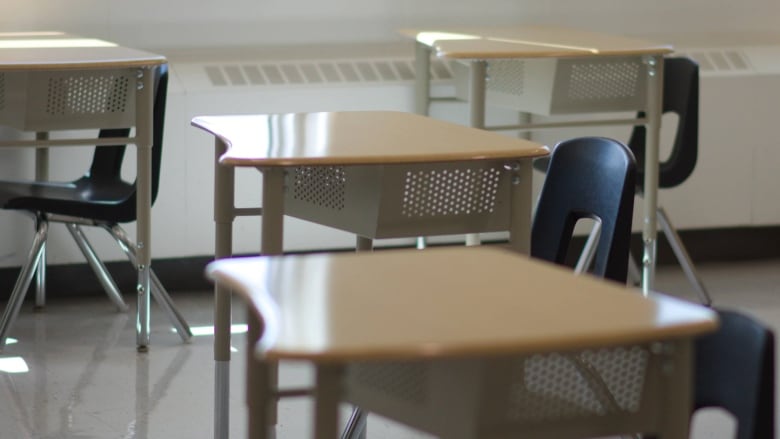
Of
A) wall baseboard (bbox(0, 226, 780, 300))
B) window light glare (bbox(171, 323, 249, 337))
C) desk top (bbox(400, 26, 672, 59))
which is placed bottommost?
window light glare (bbox(171, 323, 249, 337))

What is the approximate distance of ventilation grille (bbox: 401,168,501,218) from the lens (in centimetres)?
249

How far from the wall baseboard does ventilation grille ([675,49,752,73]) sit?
2.12 feet

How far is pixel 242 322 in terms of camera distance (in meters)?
4.17

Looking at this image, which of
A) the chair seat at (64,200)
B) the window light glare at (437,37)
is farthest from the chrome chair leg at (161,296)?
the window light glare at (437,37)

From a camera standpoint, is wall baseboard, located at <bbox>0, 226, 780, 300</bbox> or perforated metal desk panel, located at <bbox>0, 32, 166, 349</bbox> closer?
perforated metal desk panel, located at <bbox>0, 32, 166, 349</bbox>

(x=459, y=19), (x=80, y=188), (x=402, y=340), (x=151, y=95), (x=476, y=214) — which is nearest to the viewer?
(x=402, y=340)

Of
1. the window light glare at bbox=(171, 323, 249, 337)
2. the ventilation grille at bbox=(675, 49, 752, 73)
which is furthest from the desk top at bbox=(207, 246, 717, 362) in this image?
the ventilation grille at bbox=(675, 49, 752, 73)

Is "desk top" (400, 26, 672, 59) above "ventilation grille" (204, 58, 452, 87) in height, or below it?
above

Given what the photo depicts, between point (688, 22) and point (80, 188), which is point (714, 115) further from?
point (80, 188)

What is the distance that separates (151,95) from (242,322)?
87cm

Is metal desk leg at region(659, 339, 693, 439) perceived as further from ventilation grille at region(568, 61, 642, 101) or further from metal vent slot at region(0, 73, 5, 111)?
ventilation grille at region(568, 61, 642, 101)

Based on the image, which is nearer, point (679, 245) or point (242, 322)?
point (242, 322)

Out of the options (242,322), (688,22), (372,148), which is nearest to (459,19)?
(688,22)

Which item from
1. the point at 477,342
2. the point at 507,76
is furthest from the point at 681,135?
the point at 477,342
